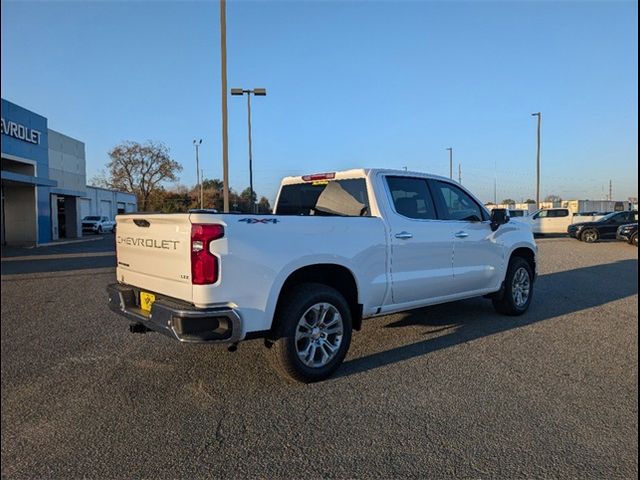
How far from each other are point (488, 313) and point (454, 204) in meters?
1.95

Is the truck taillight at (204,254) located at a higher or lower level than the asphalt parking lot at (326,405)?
higher

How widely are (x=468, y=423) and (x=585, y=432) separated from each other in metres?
0.78

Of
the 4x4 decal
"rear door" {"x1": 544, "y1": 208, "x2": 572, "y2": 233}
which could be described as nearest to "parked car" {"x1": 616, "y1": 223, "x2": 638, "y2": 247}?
"rear door" {"x1": 544, "y1": 208, "x2": 572, "y2": 233}

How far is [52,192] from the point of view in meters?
27.2

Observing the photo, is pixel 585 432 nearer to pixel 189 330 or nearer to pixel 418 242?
pixel 418 242

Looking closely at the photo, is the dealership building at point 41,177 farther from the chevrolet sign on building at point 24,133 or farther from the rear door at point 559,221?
the rear door at point 559,221

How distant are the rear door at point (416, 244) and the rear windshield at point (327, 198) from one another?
329mm

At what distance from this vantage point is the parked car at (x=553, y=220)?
2877 centimetres

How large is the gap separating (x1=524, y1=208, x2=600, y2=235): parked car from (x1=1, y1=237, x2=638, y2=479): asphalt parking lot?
2481 centimetres

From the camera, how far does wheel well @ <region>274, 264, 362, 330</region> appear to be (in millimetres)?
4270

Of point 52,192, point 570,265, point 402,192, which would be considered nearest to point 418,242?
point 402,192

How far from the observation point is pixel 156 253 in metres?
4.03

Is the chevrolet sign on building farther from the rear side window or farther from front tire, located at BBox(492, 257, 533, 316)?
front tire, located at BBox(492, 257, 533, 316)

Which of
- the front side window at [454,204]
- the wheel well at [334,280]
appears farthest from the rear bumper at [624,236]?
the wheel well at [334,280]
